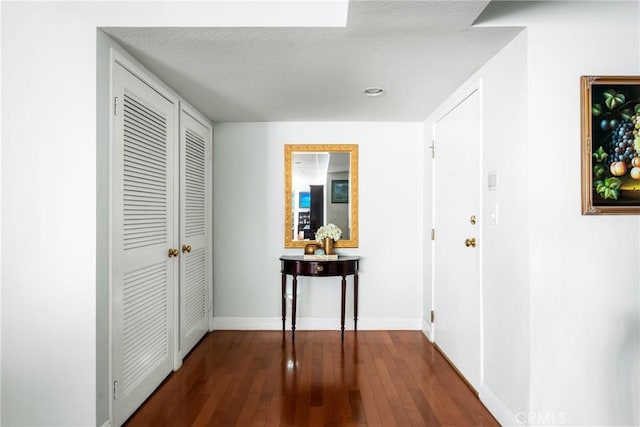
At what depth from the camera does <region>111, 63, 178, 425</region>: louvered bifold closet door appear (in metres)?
2.03

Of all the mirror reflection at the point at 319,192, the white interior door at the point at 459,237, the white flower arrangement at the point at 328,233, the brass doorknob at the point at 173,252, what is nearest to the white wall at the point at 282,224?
the mirror reflection at the point at 319,192

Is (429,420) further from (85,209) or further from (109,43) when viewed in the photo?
(109,43)

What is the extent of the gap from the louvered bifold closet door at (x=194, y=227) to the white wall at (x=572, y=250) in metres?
2.39

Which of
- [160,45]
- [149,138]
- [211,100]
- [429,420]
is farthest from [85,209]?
[429,420]

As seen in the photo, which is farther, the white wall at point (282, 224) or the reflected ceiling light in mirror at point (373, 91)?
the white wall at point (282, 224)

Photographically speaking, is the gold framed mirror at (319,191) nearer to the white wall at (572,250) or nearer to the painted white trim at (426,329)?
the painted white trim at (426,329)

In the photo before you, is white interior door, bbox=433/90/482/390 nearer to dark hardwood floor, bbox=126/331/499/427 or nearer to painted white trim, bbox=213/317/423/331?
dark hardwood floor, bbox=126/331/499/427

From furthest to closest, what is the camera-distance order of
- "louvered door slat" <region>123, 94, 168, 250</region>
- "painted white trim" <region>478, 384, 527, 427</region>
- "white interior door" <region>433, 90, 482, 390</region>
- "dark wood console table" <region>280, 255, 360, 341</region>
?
"dark wood console table" <region>280, 255, 360, 341</region> → "white interior door" <region>433, 90, 482, 390</region> → "louvered door slat" <region>123, 94, 168, 250</region> → "painted white trim" <region>478, 384, 527, 427</region>

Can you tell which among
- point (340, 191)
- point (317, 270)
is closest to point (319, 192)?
point (340, 191)

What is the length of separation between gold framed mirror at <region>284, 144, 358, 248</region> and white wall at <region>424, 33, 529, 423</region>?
1.56 m

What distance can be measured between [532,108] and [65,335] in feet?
8.54

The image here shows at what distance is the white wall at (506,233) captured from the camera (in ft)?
6.18

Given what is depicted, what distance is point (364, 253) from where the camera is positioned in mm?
3766

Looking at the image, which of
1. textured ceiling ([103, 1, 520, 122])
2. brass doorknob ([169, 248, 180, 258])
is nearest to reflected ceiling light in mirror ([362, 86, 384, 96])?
textured ceiling ([103, 1, 520, 122])
